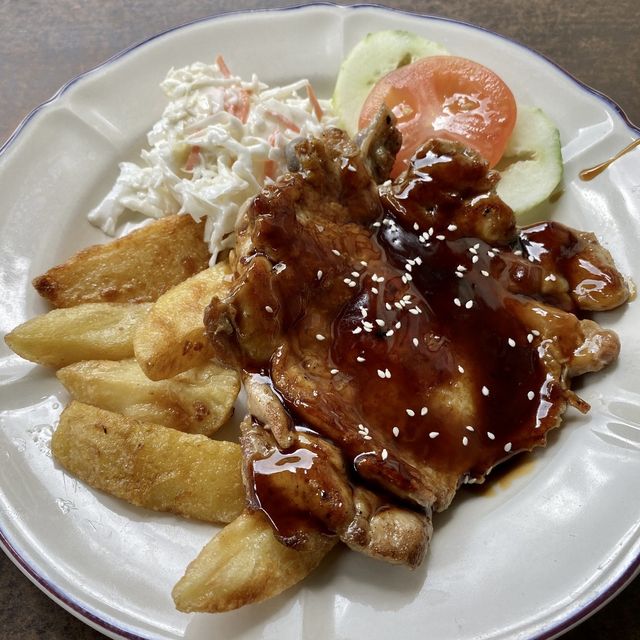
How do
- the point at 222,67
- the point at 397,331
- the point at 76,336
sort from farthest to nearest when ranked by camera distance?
the point at 222,67
the point at 76,336
the point at 397,331

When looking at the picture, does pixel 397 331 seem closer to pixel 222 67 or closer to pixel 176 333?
pixel 176 333

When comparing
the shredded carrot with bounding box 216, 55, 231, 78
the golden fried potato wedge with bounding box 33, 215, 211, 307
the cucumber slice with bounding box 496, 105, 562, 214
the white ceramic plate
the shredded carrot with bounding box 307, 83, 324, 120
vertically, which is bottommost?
the white ceramic plate

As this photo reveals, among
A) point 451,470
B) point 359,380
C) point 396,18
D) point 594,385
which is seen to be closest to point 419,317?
point 359,380

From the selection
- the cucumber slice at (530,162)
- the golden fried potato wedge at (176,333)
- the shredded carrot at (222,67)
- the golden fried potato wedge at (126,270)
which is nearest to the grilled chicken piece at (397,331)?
the golden fried potato wedge at (176,333)

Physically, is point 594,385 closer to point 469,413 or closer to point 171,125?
point 469,413

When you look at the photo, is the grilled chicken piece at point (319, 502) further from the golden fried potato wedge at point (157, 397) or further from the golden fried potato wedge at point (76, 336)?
the golden fried potato wedge at point (76, 336)

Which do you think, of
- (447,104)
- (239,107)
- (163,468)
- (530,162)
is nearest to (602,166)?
(530,162)

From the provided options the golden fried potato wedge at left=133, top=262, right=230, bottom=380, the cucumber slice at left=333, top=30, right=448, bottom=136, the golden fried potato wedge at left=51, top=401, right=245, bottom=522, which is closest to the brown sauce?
the cucumber slice at left=333, top=30, right=448, bottom=136

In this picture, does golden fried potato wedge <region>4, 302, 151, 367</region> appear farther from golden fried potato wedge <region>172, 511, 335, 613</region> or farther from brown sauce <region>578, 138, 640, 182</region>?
brown sauce <region>578, 138, 640, 182</region>
